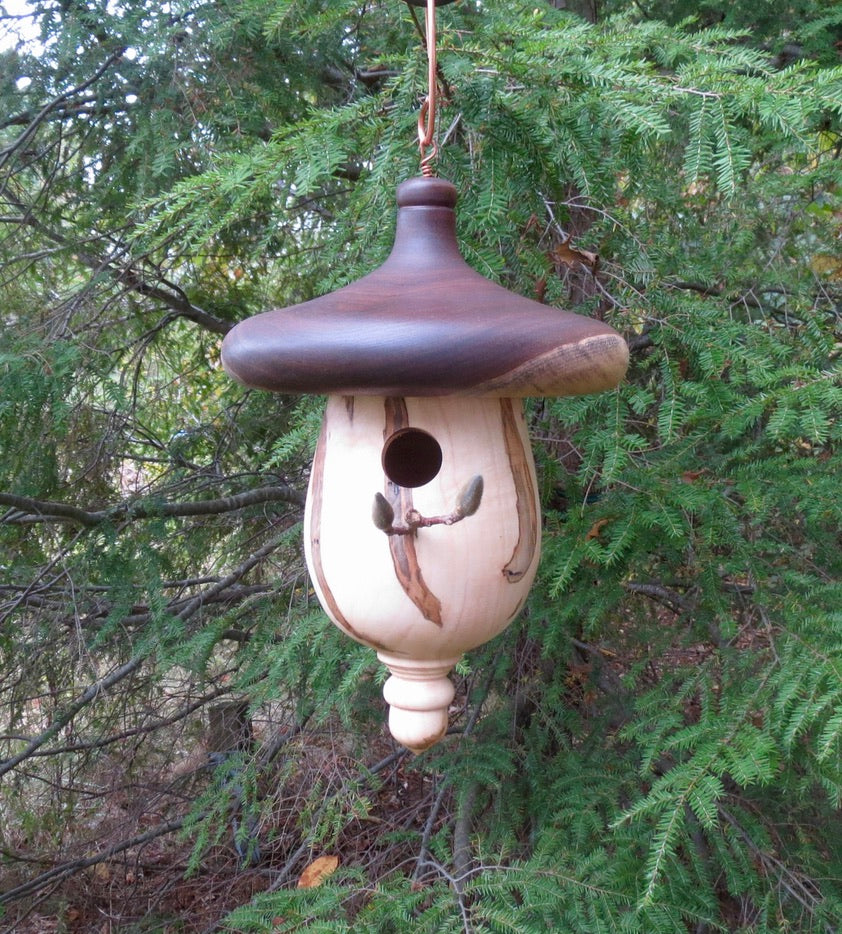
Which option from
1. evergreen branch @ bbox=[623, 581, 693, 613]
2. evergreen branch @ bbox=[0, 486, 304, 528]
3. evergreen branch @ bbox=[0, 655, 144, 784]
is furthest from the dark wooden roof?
evergreen branch @ bbox=[0, 655, 144, 784]

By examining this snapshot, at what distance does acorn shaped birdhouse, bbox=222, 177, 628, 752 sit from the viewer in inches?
40.9

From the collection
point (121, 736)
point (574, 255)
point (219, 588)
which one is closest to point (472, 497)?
point (574, 255)

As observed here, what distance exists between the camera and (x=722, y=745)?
153 cm

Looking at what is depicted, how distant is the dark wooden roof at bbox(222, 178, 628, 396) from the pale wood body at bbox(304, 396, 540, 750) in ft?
0.45

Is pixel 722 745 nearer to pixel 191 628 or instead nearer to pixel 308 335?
pixel 308 335

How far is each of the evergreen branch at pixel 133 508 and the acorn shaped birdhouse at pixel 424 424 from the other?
1.52m

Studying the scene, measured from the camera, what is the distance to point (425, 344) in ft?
3.32

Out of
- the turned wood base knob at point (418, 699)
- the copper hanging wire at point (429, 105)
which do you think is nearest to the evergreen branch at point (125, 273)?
the copper hanging wire at point (429, 105)

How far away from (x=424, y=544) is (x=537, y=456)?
970 millimetres

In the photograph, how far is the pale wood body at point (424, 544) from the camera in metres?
1.18

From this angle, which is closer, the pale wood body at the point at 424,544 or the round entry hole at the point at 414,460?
the pale wood body at the point at 424,544

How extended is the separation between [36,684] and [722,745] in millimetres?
2322

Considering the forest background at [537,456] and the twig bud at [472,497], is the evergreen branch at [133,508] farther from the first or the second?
the twig bud at [472,497]

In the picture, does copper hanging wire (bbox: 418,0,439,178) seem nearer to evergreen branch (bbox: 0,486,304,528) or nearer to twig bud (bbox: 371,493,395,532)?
twig bud (bbox: 371,493,395,532)
